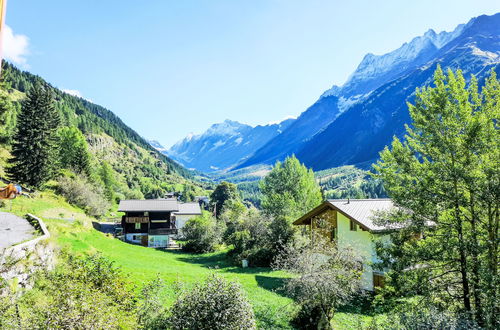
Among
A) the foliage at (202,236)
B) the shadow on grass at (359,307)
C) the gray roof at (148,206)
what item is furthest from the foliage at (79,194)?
the shadow on grass at (359,307)

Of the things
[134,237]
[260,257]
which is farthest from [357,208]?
[134,237]

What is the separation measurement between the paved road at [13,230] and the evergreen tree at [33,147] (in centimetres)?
3279

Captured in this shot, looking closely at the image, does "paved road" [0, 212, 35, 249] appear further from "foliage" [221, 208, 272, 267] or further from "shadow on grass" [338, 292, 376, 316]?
"foliage" [221, 208, 272, 267]

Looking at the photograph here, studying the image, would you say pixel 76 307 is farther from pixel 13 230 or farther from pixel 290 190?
pixel 290 190

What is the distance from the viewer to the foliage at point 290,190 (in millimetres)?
56625

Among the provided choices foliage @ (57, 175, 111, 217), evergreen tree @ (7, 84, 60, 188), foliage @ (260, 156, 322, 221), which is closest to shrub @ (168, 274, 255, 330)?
foliage @ (260, 156, 322, 221)

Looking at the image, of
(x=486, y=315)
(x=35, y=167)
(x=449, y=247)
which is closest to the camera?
(x=486, y=315)

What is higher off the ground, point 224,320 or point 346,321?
point 224,320

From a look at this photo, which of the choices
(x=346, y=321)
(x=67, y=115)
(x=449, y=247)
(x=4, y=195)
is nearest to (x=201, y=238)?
(x=346, y=321)

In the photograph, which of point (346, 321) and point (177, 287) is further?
point (346, 321)

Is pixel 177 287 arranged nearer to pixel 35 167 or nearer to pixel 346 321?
pixel 346 321

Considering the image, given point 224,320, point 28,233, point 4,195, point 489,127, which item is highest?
point 489,127

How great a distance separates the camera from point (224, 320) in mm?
12312

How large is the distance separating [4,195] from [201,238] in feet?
167
